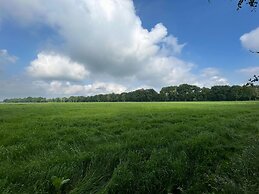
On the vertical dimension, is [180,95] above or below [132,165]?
above

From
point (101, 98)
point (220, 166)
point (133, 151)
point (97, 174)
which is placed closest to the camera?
point (97, 174)

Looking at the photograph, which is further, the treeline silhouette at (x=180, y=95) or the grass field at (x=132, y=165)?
the treeline silhouette at (x=180, y=95)

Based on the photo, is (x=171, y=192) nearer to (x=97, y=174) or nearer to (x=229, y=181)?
(x=229, y=181)

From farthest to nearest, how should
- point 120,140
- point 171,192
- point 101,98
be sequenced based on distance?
point 101,98 → point 120,140 → point 171,192

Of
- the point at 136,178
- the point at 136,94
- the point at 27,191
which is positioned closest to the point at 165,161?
the point at 136,178

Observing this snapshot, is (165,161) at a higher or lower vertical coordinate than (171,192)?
higher

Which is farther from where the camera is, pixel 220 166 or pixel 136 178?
pixel 220 166

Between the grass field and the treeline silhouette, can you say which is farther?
the treeline silhouette

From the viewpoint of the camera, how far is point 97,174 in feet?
26.6

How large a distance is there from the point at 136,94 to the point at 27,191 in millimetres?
166417

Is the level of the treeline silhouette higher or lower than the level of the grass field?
higher

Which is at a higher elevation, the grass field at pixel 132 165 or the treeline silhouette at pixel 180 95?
the treeline silhouette at pixel 180 95

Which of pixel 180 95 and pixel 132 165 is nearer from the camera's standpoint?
pixel 132 165

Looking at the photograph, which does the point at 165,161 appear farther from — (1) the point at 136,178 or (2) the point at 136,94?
(2) the point at 136,94
